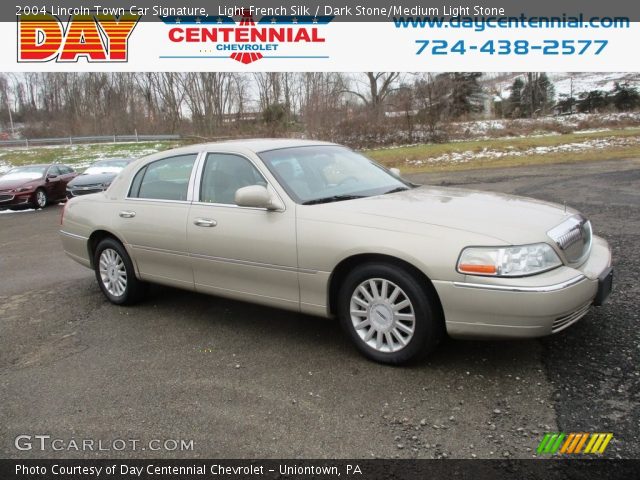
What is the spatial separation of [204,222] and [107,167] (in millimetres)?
13592

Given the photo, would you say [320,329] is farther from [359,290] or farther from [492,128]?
[492,128]

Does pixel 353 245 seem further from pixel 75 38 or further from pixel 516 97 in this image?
pixel 516 97

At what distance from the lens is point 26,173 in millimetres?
16469

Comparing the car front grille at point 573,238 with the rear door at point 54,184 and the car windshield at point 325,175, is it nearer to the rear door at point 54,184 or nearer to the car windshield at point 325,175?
the car windshield at point 325,175

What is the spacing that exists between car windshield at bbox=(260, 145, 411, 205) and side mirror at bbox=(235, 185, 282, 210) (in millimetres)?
168

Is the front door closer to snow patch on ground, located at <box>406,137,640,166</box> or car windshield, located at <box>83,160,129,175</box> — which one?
car windshield, located at <box>83,160,129,175</box>

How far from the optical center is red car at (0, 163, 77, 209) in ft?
50.2

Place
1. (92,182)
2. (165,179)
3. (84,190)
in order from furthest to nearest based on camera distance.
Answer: (92,182) → (84,190) → (165,179)

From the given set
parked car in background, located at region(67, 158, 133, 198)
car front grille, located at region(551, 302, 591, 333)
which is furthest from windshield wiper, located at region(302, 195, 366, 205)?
parked car in background, located at region(67, 158, 133, 198)

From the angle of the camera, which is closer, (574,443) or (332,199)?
(574,443)

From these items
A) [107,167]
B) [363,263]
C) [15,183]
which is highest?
[107,167]

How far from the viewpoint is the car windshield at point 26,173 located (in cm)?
1611

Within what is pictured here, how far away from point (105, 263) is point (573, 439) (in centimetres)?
467

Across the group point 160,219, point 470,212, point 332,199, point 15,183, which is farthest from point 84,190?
point 470,212
